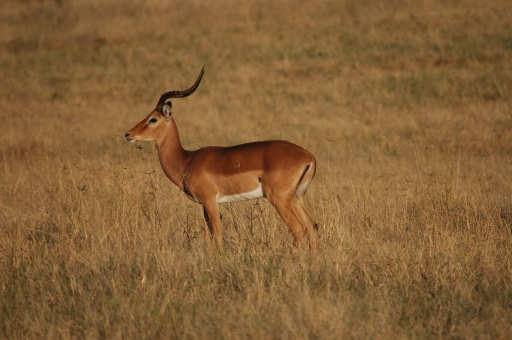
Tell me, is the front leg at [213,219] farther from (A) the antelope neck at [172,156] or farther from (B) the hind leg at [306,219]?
(B) the hind leg at [306,219]

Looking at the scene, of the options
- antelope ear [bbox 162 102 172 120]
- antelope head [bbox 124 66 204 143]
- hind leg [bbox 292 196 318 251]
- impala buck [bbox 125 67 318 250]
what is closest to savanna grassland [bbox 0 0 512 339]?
hind leg [bbox 292 196 318 251]

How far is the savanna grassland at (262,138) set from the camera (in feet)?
15.7

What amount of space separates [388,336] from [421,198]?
4.05 m

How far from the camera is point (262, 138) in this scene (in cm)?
1344

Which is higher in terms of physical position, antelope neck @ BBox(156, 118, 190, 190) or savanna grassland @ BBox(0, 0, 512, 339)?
antelope neck @ BBox(156, 118, 190, 190)

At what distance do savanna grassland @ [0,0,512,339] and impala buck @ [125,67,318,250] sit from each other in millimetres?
245

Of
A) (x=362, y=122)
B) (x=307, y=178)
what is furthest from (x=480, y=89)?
(x=307, y=178)

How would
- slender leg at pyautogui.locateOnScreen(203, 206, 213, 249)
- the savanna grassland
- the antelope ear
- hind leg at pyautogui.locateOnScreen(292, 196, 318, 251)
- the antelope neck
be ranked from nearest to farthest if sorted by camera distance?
the savanna grassland
slender leg at pyautogui.locateOnScreen(203, 206, 213, 249)
hind leg at pyautogui.locateOnScreen(292, 196, 318, 251)
the antelope neck
the antelope ear

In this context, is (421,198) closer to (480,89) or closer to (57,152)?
(57,152)

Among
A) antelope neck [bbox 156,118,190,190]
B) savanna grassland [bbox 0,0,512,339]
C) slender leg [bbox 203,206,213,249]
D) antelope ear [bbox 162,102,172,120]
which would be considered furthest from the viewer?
antelope ear [bbox 162,102,172,120]

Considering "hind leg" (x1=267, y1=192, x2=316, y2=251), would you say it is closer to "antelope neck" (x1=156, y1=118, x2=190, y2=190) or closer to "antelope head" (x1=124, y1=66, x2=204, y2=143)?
"antelope neck" (x1=156, y1=118, x2=190, y2=190)

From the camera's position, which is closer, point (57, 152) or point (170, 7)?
point (57, 152)

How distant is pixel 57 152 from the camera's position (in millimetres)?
12852

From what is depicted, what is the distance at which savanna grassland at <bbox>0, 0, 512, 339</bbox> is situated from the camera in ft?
15.7
